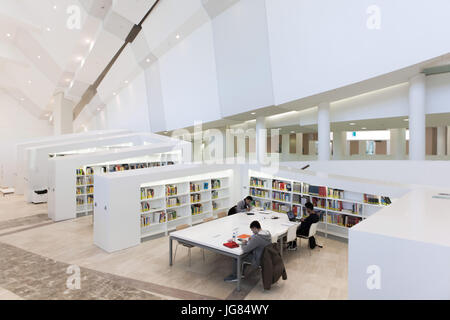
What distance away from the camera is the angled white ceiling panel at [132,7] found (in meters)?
9.93

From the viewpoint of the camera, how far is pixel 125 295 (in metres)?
3.94

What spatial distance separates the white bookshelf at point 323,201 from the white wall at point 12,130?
14990mm

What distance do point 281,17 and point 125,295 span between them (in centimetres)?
835

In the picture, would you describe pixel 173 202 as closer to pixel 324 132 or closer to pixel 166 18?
pixel 324 132

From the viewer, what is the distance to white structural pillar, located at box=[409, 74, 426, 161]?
7.15 meters

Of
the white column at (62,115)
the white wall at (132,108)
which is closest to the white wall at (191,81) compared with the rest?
the white wall at (132,108)

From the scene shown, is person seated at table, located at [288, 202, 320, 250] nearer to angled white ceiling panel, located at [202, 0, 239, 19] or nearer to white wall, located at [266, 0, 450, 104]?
white wall, located at [266, 0, 450, 104]

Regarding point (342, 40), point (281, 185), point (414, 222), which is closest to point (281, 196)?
point (281, 185)

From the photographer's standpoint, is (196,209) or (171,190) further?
(196,209)

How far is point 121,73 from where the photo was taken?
1658 centimetres

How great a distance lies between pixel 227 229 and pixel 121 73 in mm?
14652

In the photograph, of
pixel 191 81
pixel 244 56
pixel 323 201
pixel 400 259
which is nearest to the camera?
pixel 400 259
